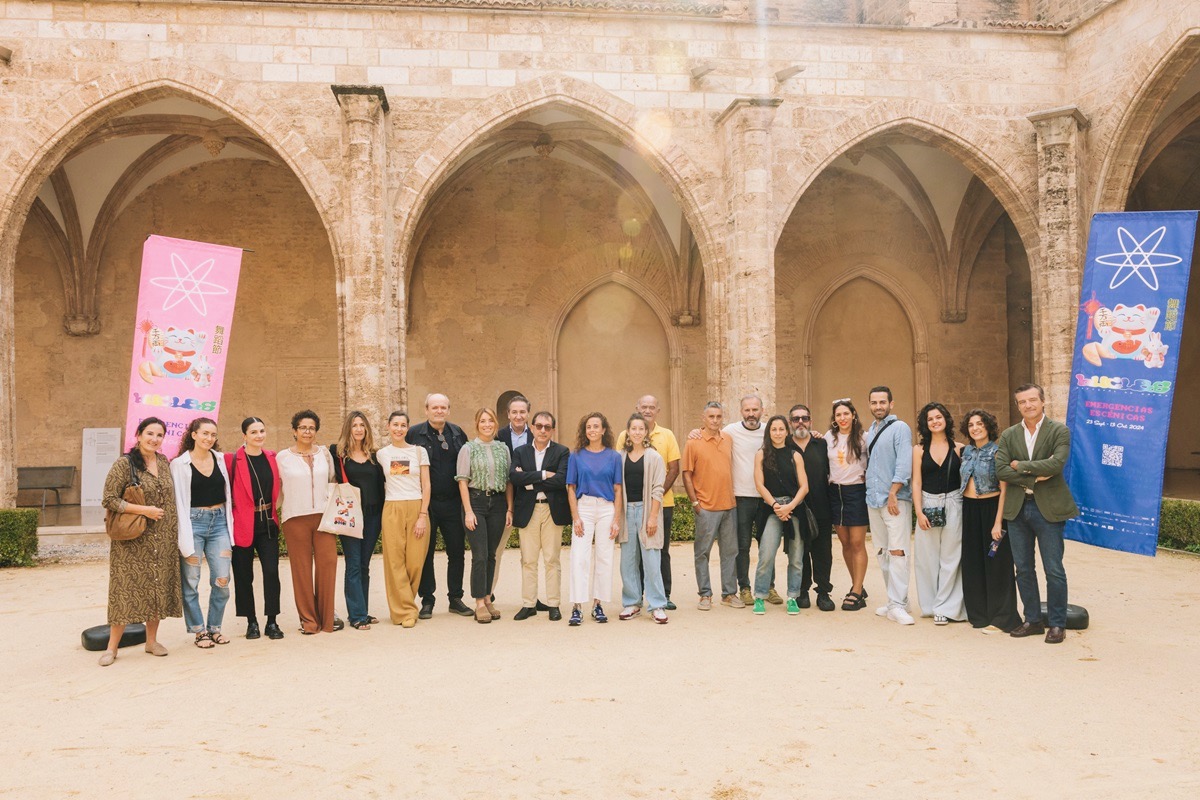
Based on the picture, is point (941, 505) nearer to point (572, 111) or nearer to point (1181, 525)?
point (1181, 525)

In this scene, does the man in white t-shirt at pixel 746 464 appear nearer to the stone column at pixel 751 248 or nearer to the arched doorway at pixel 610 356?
the stone column at pixel 751 248

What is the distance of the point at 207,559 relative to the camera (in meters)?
5.56

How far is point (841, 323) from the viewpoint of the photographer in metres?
16.0

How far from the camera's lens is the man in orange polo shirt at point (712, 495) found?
651 centimetres

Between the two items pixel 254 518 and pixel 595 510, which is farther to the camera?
pixel 595 510

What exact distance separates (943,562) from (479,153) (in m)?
11.0

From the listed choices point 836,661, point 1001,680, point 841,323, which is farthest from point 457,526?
point 841,323

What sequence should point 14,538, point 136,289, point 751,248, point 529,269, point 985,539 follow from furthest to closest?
point 529,269 → point 136,289 → point 751,248 → point 14,538 → point 985,539

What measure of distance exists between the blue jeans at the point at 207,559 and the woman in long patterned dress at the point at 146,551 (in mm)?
111

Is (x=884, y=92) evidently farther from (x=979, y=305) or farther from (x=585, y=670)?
(x=585, y=670)

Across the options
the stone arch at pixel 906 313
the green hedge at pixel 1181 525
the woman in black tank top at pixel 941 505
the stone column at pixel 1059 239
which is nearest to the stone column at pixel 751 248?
the stone column at pixel 1059 239

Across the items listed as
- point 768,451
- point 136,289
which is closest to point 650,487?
point 768,451

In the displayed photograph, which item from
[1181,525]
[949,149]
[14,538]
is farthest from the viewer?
[949,149]

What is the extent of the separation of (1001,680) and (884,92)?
8.54m
